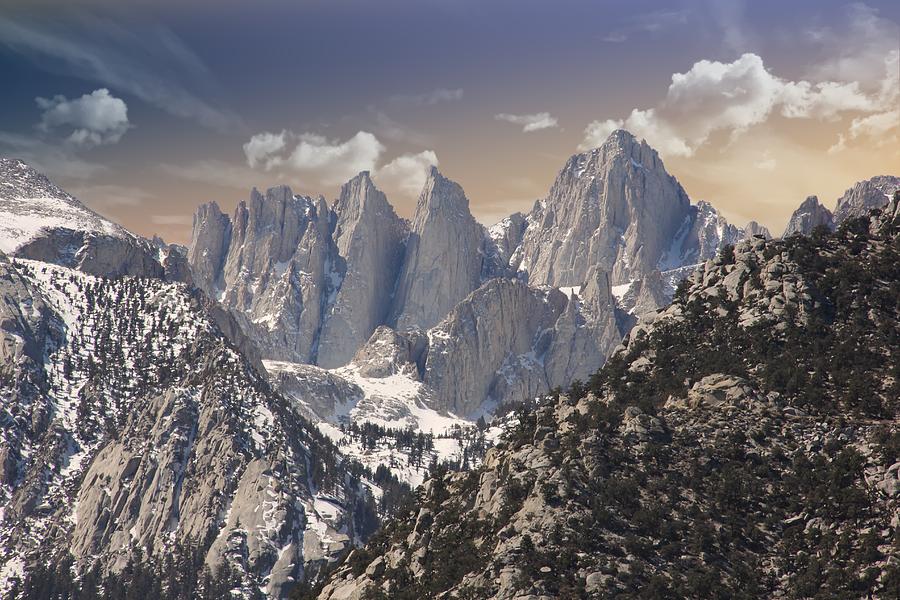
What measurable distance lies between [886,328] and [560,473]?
4421 cm

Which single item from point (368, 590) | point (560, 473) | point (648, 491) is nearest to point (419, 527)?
point (368, 590)

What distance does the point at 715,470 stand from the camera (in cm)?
A: 11694

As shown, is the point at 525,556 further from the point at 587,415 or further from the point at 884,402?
the point at 884,402

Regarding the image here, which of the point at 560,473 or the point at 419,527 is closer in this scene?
the point at 560,473

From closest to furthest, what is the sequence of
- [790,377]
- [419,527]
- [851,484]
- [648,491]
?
1. [851,484]
2. [648,491]
3. [790,377]
4. [419,527]

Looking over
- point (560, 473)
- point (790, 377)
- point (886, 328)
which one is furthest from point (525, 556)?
point (886, 328)

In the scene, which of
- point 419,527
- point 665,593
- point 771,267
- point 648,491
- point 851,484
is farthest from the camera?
point 771,267

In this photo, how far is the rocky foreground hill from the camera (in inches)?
4058

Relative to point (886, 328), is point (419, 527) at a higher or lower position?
lower

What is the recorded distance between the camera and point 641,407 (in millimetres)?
132250

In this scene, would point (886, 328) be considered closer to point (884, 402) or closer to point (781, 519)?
point (884, 402)

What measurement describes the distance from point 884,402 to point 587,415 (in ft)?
122

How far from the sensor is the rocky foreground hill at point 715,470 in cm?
10306

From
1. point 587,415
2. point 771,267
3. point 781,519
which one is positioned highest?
point 771,267
